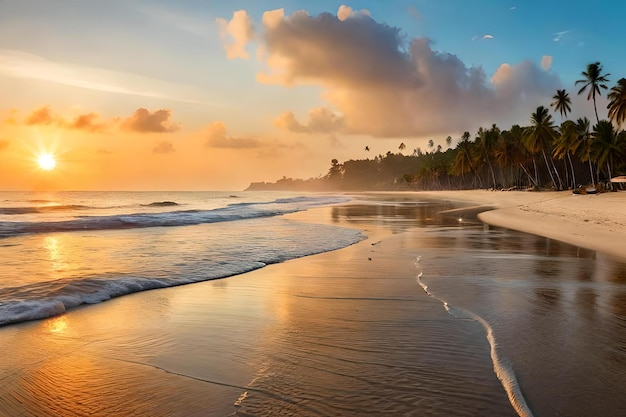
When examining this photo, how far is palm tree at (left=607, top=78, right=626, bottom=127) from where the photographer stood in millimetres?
47656

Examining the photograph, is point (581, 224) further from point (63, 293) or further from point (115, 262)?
point (63, 293)

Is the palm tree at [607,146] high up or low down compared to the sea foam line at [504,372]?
up

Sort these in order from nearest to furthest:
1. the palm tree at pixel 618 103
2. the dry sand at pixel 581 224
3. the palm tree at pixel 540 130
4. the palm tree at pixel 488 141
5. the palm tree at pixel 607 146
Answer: the dry sand at pixel 581 224 → the palm tree at pixel 618 103 → the palm tree at pixel 607 146 → the palm tree at pixel 540 130 → the palm tree at pixel 488 141

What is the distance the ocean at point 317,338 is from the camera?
3766 millimetres

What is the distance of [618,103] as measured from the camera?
160ft

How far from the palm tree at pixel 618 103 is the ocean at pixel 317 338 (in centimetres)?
4678

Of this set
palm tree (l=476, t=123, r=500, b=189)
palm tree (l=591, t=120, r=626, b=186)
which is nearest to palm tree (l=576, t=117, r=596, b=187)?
palm tree (l=591, t=120, r=626, b=186)

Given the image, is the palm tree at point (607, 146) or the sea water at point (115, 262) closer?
the sea water at point (115, 262)

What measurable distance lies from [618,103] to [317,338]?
190 feet

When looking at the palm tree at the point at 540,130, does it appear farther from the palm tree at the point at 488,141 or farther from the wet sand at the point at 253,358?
the wet sand at the point at 253,358

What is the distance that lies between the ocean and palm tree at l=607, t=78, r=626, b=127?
46779mm

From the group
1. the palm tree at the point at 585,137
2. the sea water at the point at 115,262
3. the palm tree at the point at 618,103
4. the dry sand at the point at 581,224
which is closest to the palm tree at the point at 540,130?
the palm tree at the point at 585,137

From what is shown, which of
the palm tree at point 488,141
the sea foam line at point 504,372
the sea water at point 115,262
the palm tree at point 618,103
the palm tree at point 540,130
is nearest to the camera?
the sea foam line at point 504,372

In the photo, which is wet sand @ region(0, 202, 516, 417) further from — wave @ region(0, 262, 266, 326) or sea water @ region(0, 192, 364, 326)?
sea water @ region(0, 192, 364, 326)
